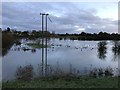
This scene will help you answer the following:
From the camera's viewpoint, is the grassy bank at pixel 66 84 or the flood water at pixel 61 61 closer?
the grassy bank at pixel 66 84

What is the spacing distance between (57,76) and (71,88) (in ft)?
14.4

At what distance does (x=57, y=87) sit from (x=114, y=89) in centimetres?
213

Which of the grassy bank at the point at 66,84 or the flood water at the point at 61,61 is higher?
the grassy bank at the point at 66,84

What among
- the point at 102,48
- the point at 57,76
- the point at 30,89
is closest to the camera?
the point at 30,89

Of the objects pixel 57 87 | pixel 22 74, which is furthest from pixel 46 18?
pixel 57 87

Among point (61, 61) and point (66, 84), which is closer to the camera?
point (66, 84)

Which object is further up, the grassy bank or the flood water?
the grassy bank

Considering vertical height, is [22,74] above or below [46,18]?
below

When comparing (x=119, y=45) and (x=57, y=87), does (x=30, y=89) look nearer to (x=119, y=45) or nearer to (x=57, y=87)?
(x=57, y=87)

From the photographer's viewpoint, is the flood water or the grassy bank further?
the flood water

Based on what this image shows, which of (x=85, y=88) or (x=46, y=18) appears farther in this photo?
(x=46, y=18)

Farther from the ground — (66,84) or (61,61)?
(66,84)

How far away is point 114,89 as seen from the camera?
9.27m

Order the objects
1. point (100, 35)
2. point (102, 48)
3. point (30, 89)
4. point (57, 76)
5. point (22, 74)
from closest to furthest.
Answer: point (30, 89) < point (57, 76) < point (22, 74) < point (102, 48) < point (100, 35)
